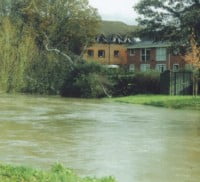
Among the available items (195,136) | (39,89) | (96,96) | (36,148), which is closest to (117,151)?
(36,148)

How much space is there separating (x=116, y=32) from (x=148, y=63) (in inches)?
728

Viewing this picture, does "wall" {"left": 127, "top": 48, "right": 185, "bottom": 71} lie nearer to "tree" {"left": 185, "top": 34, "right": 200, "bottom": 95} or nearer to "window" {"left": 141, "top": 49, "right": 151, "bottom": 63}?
"window" {"left": 141, "top": 49, "right": 151, "bottom": 63}

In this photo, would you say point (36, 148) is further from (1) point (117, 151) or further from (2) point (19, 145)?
(1) point (117, 151)

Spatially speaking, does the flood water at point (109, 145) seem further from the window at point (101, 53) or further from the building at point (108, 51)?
the window at point (101, 53)

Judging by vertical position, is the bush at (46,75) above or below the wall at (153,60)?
below

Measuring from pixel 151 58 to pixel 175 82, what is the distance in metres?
27.9

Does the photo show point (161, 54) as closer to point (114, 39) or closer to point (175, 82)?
point (114, 39)

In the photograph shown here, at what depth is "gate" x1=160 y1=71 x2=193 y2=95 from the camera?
53.8 m

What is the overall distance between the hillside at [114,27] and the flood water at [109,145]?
6829 cm

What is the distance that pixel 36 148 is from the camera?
1795 centimetres

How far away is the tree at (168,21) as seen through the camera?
4953 cm

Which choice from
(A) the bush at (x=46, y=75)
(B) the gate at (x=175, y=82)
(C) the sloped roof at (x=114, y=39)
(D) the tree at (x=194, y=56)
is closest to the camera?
(D) the tree at (x=194, y=56)

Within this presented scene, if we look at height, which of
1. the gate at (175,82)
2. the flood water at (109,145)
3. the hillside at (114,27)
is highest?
the hillside at (114,27)

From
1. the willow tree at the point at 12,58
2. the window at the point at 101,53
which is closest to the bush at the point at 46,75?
the willow tree at the point at 12,58
